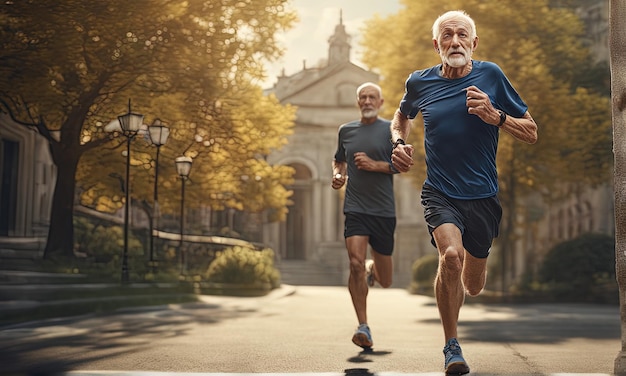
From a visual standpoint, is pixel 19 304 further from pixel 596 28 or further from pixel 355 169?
pixel 596 28

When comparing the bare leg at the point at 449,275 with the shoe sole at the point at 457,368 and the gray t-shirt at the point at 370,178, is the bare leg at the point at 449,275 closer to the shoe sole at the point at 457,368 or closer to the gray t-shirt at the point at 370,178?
the shoe sole at the point at 457,368

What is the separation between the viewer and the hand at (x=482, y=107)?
540 centimetres

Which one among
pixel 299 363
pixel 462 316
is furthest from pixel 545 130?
pixel 299 363

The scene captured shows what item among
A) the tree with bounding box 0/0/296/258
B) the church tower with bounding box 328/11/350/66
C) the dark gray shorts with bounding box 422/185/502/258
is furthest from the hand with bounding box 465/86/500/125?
the church tower with bounding box 328/11/350/66

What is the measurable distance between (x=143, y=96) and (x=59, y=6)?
4120 millimetres

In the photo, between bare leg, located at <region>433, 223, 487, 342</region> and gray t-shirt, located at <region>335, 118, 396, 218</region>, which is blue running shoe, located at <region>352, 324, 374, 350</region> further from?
bare leg, located at <region>433, 223, 487, 342</region>

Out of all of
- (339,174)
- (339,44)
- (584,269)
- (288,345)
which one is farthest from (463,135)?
(339,44)

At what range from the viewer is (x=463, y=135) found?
5.69 m

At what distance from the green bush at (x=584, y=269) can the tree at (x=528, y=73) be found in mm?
1467

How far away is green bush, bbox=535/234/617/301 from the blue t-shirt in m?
16.2

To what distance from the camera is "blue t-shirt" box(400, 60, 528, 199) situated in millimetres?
5695

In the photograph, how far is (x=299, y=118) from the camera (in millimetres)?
41094

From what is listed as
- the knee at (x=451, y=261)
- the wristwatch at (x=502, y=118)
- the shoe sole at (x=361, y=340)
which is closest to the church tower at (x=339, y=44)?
the shoe sole at (x=361, y=340)

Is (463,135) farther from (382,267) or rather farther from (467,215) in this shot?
(382,267)
